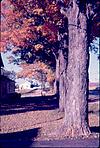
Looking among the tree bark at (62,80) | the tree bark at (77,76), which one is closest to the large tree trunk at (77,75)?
the tree bark at (77,76)

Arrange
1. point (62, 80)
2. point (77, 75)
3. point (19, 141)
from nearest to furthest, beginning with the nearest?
point (19, 141) < point (77, 75) < point (62, 80)

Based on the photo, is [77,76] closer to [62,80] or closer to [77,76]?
[77,76]

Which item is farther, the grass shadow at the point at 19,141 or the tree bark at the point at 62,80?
the tree bark at the point at 62,80

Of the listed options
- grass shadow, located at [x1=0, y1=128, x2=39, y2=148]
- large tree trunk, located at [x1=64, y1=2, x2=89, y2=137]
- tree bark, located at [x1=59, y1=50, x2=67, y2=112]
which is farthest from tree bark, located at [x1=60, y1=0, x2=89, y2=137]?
→ tree bark, located at [x1=59, y1=50, x2=67, y2=112]

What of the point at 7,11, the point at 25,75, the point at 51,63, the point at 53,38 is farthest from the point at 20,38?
the point at 25,75

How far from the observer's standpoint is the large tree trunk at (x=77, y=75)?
14862mm

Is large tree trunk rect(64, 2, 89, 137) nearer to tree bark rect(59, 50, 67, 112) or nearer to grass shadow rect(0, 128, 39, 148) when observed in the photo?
grass shadow rect(0, 128, 39, 148)

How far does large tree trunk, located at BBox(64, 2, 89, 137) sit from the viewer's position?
14.9 metres

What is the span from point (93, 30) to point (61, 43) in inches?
97.3

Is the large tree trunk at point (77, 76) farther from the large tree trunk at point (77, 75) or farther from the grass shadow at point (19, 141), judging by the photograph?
the grass shadow at point (19, 141)

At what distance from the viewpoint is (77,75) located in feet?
49.4

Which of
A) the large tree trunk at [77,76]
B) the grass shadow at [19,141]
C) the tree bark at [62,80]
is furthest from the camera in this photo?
the tree bark at [62,80]

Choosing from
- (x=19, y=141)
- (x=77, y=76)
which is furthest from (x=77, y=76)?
(x=19, y=141)

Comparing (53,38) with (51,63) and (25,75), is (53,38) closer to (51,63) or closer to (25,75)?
(51,63)
